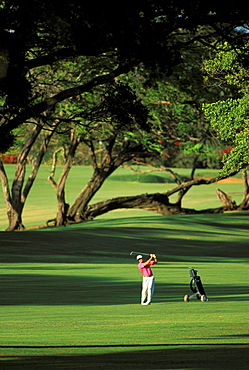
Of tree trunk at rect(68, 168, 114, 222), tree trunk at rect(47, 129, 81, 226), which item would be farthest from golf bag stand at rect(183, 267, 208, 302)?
tree trunk at rect(68, 168, 114, 222)

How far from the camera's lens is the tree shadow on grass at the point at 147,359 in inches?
316

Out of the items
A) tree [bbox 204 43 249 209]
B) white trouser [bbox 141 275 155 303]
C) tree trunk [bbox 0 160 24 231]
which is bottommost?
tree trunk [bbox 0 160 24 231]

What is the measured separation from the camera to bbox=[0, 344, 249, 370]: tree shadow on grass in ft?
26.4

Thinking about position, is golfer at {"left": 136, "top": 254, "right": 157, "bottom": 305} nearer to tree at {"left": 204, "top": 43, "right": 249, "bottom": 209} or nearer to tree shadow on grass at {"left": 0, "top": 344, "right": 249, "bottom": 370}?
tree shadow on grass at {"left": 0, "top": 344, "right": 249, "bottom": 370}

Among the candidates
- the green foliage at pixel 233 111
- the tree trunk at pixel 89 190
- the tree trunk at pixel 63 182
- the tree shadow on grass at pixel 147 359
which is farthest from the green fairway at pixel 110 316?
the tree trunk at pixel 89 190

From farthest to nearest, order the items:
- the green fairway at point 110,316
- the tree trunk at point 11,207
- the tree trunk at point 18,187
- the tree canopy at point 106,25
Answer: the tree trunk at point 11,207, the tree trunk at point 18,187, the tree canopy at point 106,25, the green fairway at point 110,316

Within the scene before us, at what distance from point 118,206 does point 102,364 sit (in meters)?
38.7

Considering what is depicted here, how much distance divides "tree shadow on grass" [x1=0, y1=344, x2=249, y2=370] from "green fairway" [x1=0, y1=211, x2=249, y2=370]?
12 millimetres

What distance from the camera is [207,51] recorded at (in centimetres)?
3453

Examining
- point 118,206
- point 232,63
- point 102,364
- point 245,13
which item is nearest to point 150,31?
point 245,13

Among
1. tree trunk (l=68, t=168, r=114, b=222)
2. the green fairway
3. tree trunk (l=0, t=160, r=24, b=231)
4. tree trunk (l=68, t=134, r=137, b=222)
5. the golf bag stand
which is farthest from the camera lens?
tree trunk (l=68, t=168, r=114, b=222)

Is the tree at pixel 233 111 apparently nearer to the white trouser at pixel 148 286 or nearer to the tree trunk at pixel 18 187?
the tree trunk at pixel 18 187

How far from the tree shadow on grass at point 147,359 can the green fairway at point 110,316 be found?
12 mm

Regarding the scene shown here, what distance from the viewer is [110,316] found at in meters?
12.2
